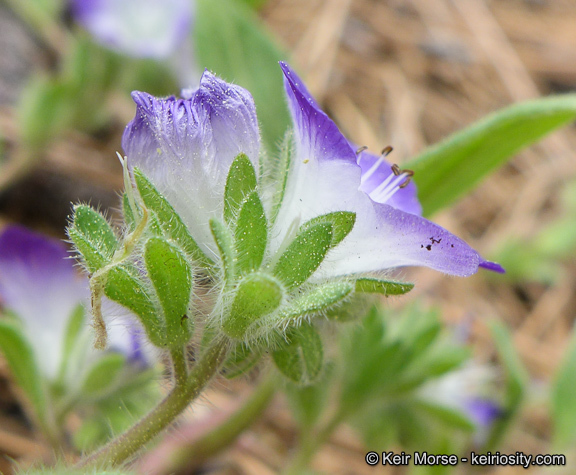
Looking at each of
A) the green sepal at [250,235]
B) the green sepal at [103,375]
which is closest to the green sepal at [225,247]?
the green sepal at [250,235]

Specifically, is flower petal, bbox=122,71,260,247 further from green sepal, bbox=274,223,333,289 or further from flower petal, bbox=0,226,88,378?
flower petal, bbox=0,226,88,378

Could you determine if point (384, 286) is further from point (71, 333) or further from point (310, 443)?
point (310, 443)

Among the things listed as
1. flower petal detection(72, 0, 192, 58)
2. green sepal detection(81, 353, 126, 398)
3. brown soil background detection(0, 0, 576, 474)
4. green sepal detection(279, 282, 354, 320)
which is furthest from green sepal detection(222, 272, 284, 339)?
flower petal detection(72, 0, 192, 58)

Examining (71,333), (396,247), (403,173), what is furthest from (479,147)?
(71,333)

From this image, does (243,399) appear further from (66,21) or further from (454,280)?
(66,21)

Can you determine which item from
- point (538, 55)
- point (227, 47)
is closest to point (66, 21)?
point (227, 47)

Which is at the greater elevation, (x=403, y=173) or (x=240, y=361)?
(x=403, y=173)

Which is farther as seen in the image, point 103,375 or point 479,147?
point 479,147
